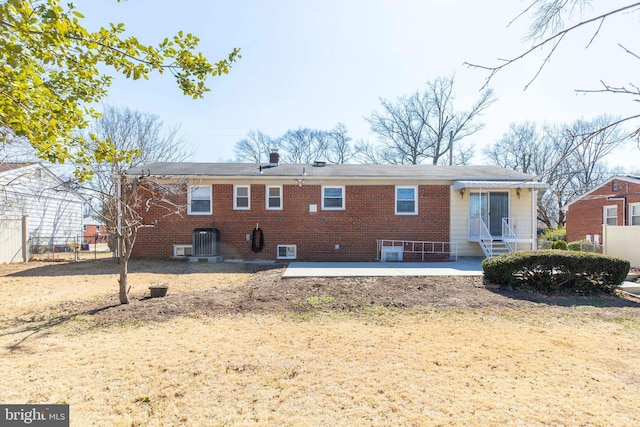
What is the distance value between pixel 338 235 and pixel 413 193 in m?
3.43

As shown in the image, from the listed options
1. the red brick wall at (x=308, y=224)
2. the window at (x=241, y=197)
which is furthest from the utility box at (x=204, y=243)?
the window at (x=241, y=197)

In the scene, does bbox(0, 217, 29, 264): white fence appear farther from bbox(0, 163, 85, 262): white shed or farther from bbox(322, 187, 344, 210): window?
bbox(322, 187, 344, 210): window

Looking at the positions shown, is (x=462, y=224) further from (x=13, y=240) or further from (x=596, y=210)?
(x=13, y=240)

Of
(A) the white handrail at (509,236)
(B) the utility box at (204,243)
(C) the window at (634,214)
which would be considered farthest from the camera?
(C) the window at (634,214)

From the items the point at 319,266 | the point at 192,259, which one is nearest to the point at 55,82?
the point at 319,266

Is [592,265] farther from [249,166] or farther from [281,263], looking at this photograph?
[249,166]

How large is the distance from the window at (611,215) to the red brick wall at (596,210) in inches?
9.1

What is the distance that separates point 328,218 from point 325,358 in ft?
29.9

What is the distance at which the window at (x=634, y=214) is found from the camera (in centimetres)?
1639

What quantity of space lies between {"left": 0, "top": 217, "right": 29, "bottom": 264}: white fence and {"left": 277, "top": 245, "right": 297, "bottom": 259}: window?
1101cm

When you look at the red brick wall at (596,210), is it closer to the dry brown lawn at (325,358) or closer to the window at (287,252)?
the dry brown lawn at (325,358)

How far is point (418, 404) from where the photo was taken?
288 cm

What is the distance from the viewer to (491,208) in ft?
43.3

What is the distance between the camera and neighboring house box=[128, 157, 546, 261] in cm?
1271
